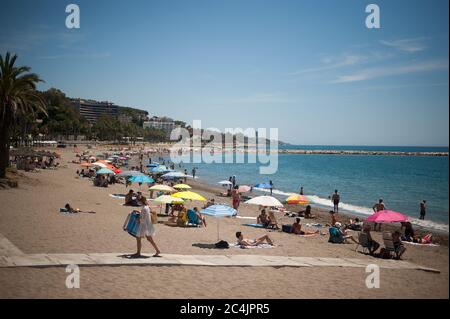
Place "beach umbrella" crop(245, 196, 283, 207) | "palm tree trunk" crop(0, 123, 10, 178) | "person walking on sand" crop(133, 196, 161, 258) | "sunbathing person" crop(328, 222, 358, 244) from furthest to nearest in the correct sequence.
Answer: "palm tree trunk" crop(0, 123, 10, 178)
"beach umbrella" crop(245, 196, 283, 207)
"sunbathing person" crop(328, 222, 358, 244)
"person walking on sand" crop(133, 196, 161, 258)

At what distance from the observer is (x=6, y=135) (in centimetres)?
2197

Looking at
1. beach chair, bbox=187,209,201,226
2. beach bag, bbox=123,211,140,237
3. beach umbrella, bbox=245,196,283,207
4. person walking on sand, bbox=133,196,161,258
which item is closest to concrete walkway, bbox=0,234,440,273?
person walking on sand, bbox=133,196,161,258

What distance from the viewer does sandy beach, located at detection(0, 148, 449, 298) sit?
23.6 feet

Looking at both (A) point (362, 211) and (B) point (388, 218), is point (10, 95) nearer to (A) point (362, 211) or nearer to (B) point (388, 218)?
(B) point (388, 218)

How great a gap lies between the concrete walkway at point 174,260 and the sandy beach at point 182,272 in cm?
25

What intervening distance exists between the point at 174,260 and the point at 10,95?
17.0m

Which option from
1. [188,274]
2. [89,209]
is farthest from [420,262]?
[89,209]

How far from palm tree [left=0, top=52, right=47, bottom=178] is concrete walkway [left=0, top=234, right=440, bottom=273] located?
12886 millimetres
